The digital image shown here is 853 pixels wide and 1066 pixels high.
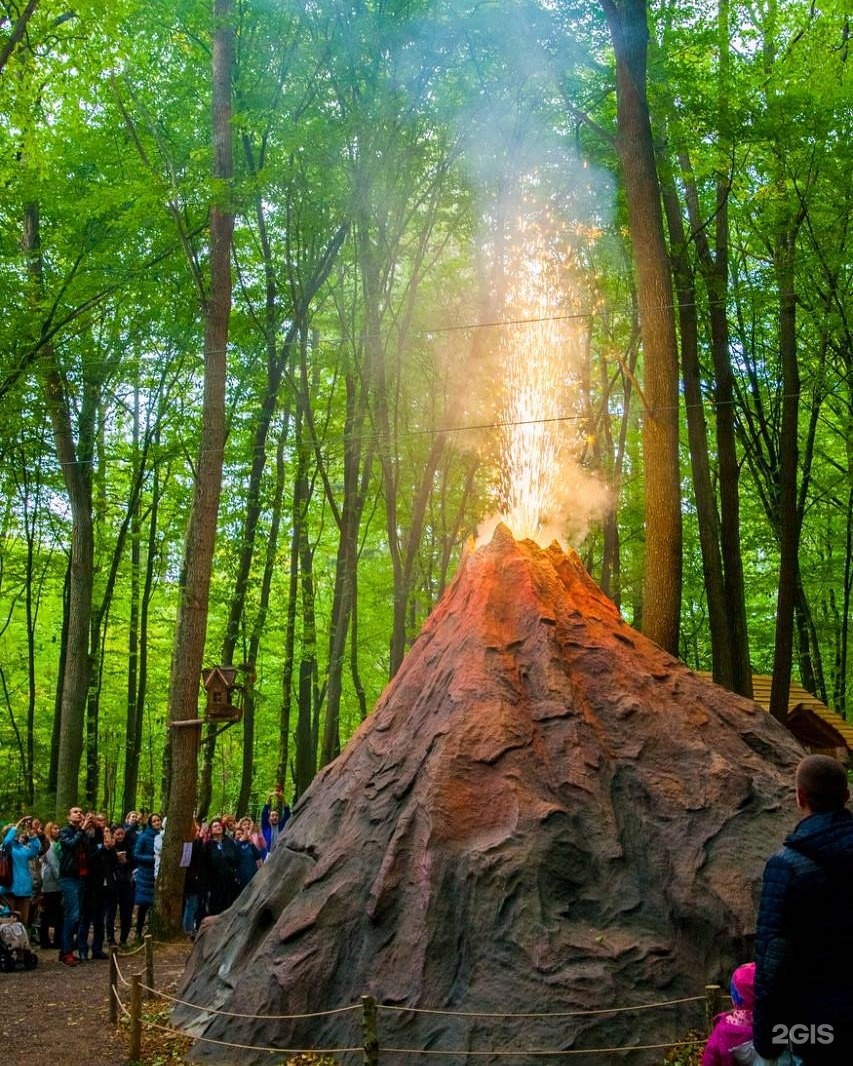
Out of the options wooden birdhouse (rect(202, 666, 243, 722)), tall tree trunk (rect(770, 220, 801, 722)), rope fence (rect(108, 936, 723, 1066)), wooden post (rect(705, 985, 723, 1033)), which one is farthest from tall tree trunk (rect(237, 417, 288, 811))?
wooden post (rect(705, 985, 723, 1033))

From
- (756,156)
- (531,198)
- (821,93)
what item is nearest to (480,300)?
(531,198)

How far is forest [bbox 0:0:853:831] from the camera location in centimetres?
1469

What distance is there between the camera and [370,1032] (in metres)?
6.62

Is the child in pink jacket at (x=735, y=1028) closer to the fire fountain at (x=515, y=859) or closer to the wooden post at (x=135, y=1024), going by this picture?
the fire fountain at (x=515, y=859)

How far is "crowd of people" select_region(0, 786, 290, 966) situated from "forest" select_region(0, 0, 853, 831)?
47.8 inches

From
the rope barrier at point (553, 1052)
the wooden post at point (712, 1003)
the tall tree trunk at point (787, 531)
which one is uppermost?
the tall tree trunk at point (787, 531)

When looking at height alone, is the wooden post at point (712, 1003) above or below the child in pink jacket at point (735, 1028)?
below

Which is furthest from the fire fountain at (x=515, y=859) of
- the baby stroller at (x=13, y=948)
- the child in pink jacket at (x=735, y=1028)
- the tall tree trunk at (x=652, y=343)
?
the baby stroller at (x=13, y=948)

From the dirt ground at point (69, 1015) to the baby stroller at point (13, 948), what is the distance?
12 centimetres

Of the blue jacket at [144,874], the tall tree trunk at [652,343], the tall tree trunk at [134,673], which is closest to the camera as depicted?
the tall tree trunk at [652,343]

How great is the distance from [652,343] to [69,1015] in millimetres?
9893

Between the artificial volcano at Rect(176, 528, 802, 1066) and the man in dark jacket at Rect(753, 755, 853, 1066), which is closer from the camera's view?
the man in dark jacket at Rect(753, 755, 853, 1066)

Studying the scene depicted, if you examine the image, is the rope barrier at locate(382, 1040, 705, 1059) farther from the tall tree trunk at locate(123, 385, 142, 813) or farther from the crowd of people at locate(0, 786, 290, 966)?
the tall tree trunk at locate(123, 385, 142, 813)

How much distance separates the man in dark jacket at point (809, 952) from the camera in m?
3.38
